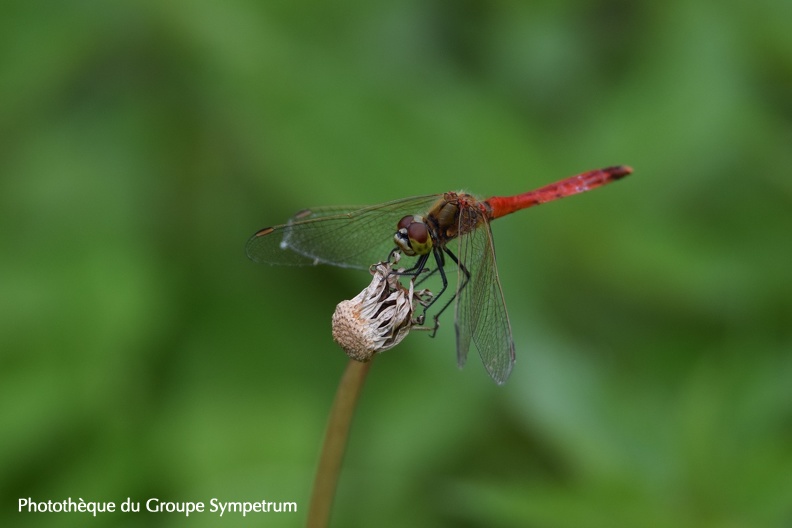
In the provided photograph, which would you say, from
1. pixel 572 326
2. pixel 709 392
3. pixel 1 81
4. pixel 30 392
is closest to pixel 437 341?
pixel 572 326

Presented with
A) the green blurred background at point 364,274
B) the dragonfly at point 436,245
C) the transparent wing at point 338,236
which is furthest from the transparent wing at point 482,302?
the green blurred background at point 364,274

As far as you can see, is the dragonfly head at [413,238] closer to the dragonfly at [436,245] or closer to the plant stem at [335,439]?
the dragonfly at [436,245]

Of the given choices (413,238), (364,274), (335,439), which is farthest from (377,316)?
(364,274)

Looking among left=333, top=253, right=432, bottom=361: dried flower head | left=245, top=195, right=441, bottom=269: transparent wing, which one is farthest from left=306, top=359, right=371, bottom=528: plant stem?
left=245, top=195, right=441, bottom=269: transparent wing

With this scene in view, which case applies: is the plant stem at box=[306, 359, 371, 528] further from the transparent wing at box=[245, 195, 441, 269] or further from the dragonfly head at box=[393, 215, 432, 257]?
the transparent wing at box=[245, 195, 441, 269]

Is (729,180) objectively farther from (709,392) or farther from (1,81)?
(1,81)

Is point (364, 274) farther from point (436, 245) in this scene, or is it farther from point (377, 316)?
point (377, 316)
